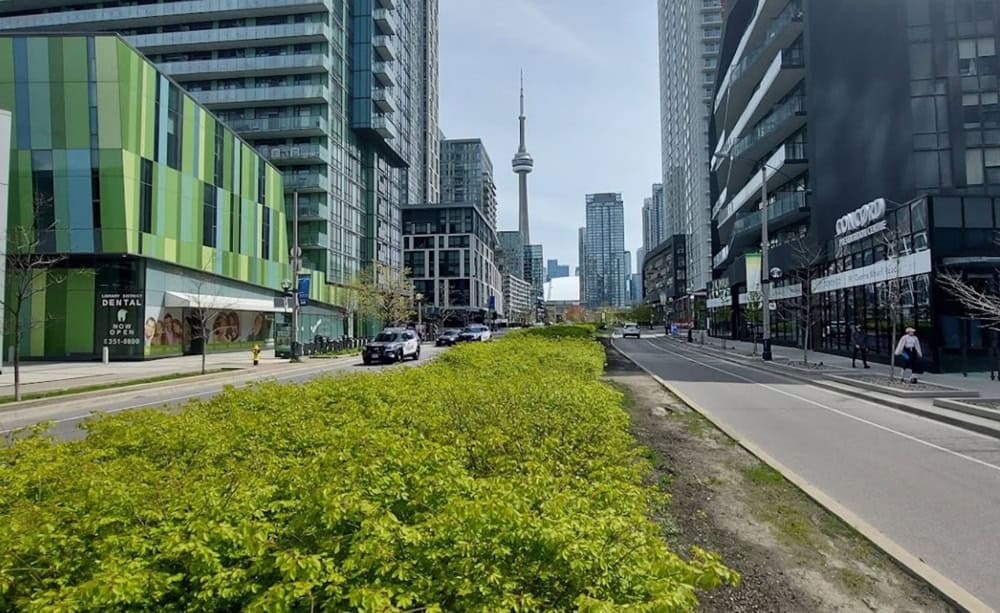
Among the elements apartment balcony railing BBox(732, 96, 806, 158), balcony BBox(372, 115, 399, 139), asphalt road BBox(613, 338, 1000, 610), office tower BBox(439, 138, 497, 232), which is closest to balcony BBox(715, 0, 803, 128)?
apartment balcony railing BBox(732, 96, 806, 158)

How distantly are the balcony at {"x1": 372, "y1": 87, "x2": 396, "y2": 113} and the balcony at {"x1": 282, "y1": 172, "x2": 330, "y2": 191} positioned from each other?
14746 millimetres

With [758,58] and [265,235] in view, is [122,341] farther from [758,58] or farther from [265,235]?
[758,58]

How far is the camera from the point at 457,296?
119625 mm

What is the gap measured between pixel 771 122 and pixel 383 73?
47.2 m

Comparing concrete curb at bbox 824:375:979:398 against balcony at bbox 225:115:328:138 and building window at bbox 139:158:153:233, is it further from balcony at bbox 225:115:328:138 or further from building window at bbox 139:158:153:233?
balcony at bbox 225:115:328:138

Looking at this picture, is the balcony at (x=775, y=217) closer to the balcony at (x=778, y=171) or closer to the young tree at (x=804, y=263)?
the balcony at (x=778, y=171)

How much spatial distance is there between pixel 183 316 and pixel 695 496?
37206 millimetres

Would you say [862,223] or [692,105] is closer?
[862,223]

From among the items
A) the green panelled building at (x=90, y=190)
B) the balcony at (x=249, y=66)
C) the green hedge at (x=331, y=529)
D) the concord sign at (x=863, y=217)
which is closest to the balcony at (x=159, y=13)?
the balcony at (x=249, y=66)

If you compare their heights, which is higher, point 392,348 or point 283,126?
point 283,126

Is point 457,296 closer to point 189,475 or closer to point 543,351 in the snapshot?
point 543,351

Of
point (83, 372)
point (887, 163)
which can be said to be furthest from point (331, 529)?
point (887, 163)

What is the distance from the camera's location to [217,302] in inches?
1425

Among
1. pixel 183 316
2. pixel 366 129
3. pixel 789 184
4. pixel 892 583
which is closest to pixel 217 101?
pixel 366 129
